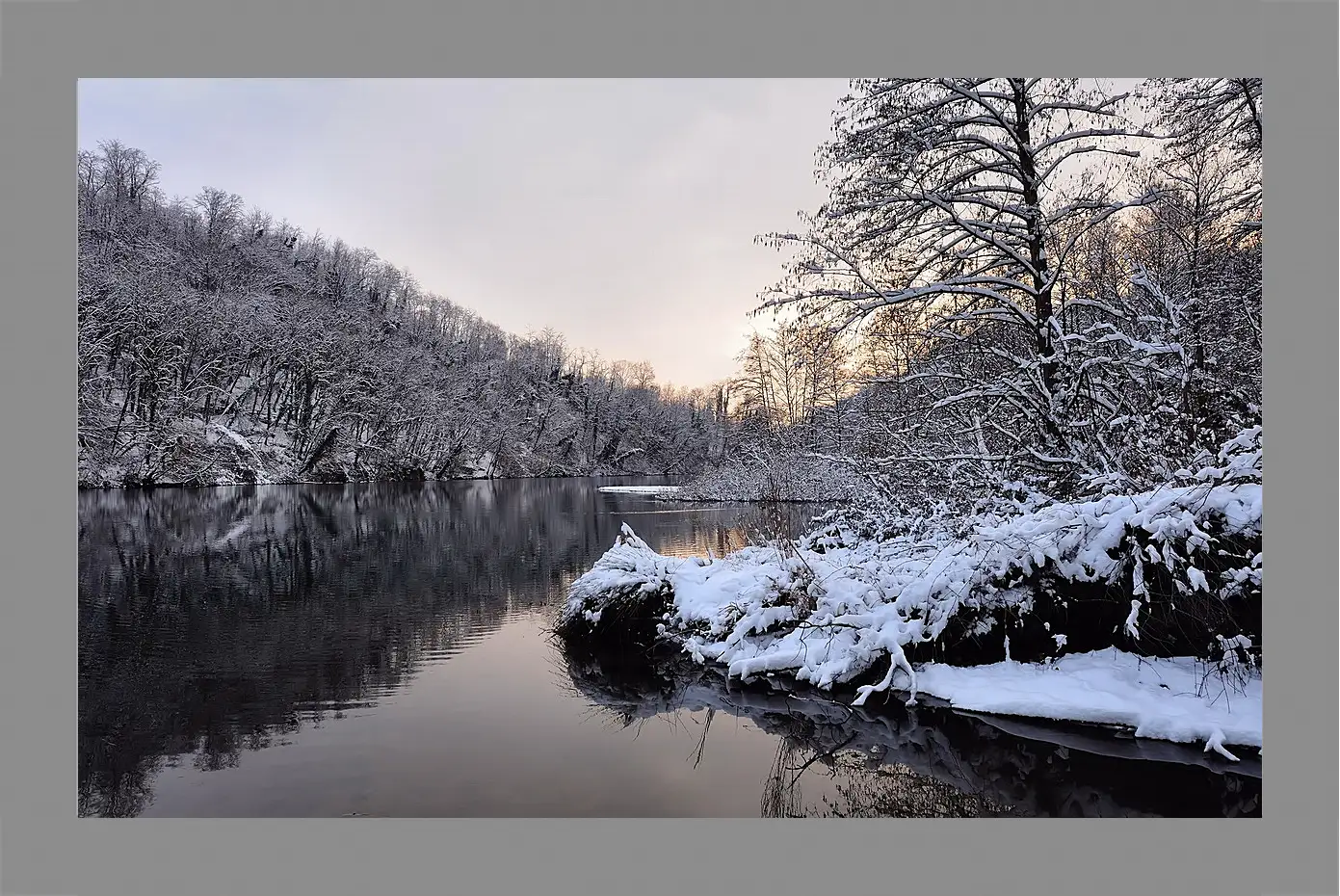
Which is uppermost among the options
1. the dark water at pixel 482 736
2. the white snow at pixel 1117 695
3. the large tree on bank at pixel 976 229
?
the large tree on bank at pixel 976 229

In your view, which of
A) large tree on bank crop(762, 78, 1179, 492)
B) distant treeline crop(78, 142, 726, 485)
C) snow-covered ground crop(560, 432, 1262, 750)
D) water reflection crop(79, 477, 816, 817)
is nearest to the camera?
snow-covered ground crop(560, 432, 1262, 750)

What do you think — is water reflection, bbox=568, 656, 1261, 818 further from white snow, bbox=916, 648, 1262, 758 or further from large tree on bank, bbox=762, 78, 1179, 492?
large tree on bank, bbox=762, 78, 1179, 492

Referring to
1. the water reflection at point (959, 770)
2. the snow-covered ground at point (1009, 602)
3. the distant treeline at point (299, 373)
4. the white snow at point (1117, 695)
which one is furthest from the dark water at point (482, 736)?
the distant treeline at point (299, 373)

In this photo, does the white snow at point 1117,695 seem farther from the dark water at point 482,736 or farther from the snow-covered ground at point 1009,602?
the dark water at point 482,736

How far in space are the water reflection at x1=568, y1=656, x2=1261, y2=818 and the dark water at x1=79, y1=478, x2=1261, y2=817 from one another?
0.07 feet

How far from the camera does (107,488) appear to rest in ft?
149

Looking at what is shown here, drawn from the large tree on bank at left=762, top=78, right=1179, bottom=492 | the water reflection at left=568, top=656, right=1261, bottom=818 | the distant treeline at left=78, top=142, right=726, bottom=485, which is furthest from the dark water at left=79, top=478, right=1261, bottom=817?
the distant treeline at left=78, top=142, right=726, bottom=485

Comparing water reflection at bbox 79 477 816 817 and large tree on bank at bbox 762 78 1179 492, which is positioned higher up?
large tree on bank at bbox 762 78 1179 492

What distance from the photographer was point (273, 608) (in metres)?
14.3

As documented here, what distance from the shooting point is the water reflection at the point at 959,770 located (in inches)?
230

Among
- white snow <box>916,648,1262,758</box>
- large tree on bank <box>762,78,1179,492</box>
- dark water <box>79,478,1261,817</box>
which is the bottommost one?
dark water <box>79,478,1261,817</box>

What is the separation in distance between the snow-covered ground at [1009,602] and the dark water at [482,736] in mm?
481

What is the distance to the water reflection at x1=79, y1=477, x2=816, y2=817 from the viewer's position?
311 inches
